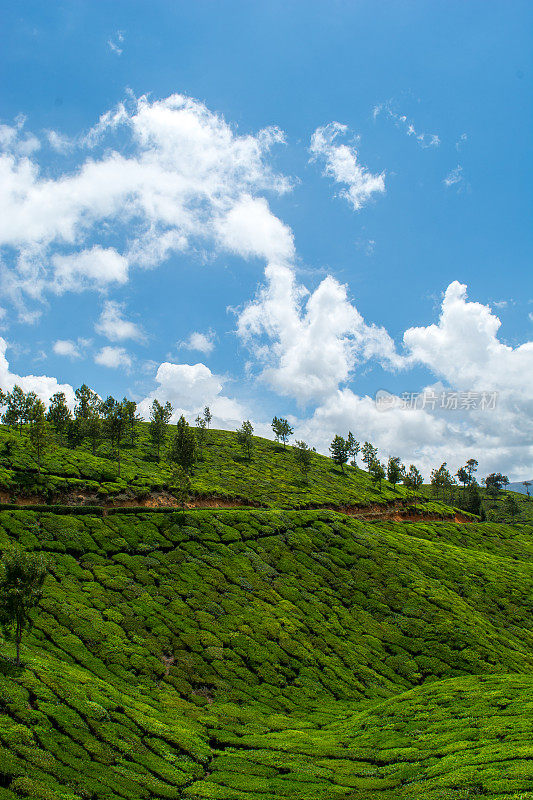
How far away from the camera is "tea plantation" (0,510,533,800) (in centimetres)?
2216

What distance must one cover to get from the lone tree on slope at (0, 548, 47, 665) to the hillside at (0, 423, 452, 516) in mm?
35863

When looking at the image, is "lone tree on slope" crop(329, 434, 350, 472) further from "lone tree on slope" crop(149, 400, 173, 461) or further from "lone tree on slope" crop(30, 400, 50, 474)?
"lone tree on slope" crop(30, 400, 50, 474)

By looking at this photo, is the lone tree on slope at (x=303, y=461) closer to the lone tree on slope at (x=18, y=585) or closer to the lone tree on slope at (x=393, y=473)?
the lone tree on slope at (x=393, y=473)

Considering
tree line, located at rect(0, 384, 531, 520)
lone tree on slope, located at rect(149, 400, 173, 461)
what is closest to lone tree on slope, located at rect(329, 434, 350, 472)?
tree line, located at rect(0, 384, 531, 520)

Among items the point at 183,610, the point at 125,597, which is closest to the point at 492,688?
the point at 183,610

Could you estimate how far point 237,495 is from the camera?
8431 centimetres

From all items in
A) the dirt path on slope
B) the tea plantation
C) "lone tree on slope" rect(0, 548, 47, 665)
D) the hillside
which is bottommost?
the tea plantation

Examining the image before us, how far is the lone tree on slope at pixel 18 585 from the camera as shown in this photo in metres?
27.4

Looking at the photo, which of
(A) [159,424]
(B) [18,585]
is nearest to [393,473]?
(A) [159,424]

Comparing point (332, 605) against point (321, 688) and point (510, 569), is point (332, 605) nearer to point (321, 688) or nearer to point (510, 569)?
point (321, 688)

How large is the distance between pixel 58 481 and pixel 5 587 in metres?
41.7

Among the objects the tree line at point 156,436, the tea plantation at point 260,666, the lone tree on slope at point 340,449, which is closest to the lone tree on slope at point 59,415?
the tree line at point 156,436

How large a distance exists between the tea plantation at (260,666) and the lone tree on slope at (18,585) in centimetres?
255

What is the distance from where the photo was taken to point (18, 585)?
2797 centimetres
